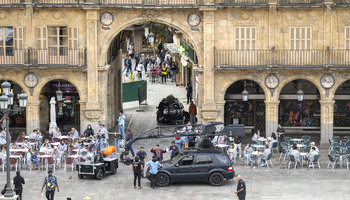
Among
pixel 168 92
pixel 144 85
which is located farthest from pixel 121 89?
pixel 168 92

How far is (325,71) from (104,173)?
47.9 feet

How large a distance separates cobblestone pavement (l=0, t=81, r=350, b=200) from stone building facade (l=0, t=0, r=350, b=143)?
631 cm

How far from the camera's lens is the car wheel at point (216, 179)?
41250 mm

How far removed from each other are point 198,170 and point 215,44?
Answer: 11.6 m

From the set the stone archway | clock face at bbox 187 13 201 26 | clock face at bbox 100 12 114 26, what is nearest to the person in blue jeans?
the stone archway

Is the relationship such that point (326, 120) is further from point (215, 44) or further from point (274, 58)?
point (215, 44)

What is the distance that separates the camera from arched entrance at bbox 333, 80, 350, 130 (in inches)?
2093

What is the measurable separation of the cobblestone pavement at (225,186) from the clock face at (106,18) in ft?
30.3

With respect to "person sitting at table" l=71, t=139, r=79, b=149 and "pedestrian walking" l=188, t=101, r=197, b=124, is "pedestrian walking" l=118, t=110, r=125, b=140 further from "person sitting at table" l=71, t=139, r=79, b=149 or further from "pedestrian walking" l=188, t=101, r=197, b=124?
"person sitting at table" l=71, t=139, r=79, b=149

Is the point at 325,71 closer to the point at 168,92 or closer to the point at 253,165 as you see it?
the point at 253,165

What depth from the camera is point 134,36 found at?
86.5m

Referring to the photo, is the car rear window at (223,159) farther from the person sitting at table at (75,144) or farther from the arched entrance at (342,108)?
the arched entrance at (342,108)

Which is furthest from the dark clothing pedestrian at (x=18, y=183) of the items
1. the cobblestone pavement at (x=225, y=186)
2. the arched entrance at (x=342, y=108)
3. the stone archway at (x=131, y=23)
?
the arched entrance at (x=342, y=108)

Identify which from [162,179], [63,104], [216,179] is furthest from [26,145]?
[216,179]
